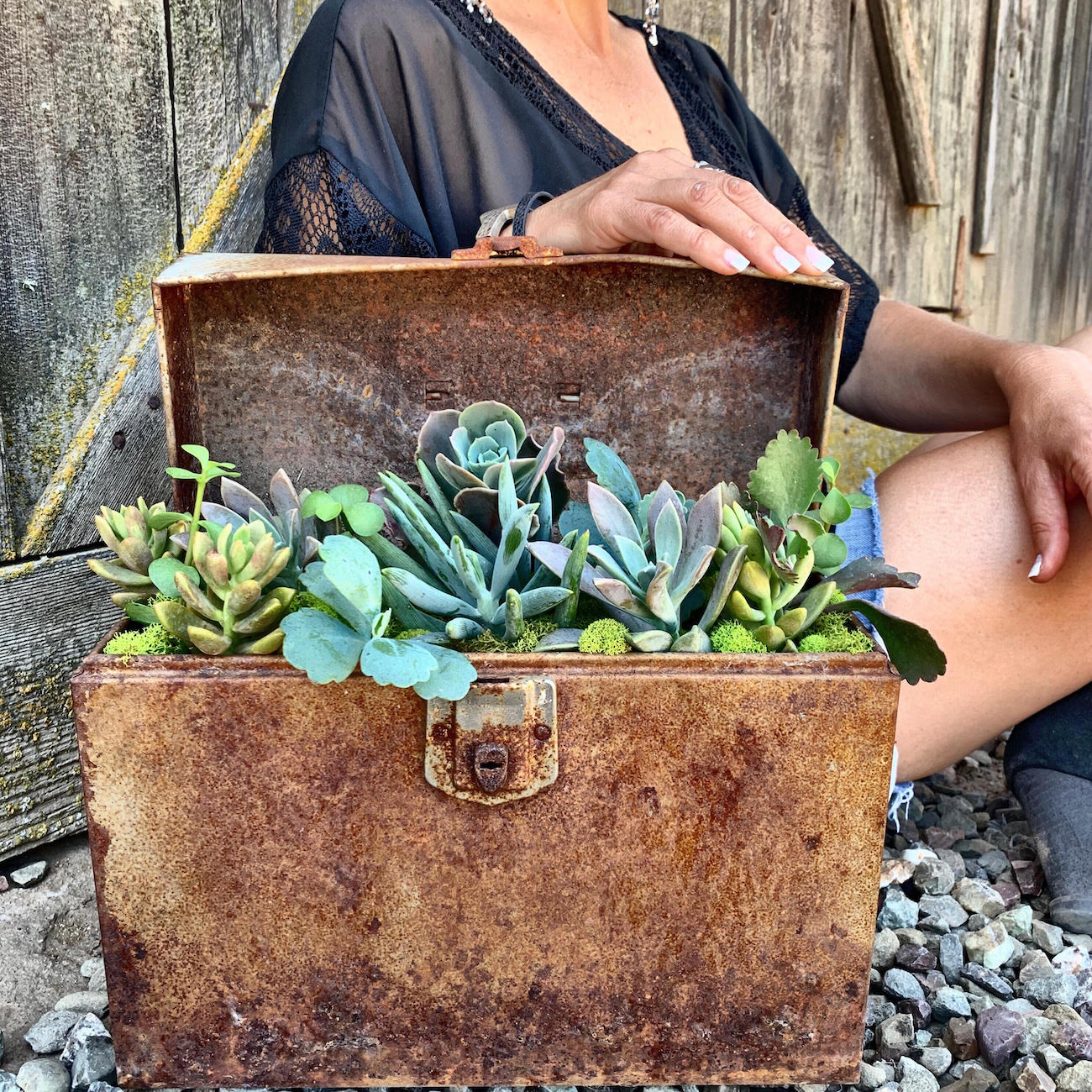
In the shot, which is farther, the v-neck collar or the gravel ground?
the v-neck collar

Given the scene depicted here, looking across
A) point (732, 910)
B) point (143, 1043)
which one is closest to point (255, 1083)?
point (143, 1043)

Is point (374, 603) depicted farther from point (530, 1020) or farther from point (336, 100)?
point (336, 100)

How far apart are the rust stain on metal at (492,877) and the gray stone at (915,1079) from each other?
0.16 metres

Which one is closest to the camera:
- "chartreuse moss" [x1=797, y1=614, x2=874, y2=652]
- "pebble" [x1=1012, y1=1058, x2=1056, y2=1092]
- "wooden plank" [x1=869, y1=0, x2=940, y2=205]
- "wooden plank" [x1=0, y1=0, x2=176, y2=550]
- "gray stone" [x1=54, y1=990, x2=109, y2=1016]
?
"chartreuse moss" [x1=797, y1=614, x2=874, y2=652]

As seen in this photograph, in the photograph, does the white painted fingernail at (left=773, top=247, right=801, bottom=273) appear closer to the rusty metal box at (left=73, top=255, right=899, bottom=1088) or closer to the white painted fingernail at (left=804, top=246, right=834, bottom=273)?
the white painted fingernail at (left=804, top=246, right=834, bottom=273)

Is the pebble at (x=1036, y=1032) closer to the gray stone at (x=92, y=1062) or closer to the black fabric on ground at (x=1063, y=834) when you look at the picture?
the black fabric on ground at (x=1063, y=834)

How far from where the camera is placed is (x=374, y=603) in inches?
22.9

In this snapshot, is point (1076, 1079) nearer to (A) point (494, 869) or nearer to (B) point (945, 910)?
(B) point (945, 910)

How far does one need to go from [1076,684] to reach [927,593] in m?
0.24

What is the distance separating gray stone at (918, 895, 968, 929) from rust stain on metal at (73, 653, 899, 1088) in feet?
1.30

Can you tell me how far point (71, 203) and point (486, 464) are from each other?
797 millimetres

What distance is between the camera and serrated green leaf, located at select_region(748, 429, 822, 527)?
680 mm

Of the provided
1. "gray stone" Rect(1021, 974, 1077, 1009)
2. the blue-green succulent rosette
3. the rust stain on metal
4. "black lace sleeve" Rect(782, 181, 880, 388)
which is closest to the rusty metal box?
the rust stain on metal

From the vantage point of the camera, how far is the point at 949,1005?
88 centimetres
